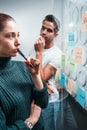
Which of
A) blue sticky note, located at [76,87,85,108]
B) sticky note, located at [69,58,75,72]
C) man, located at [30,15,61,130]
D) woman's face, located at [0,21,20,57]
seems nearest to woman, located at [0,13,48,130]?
woman's face, located at [0,21,20,57]

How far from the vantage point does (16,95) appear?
886 mm

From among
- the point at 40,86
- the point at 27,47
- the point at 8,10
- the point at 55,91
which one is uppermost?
the point at 8,10

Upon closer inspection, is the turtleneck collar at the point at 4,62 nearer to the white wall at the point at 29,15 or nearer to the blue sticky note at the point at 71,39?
the white wall at the point at 29,15

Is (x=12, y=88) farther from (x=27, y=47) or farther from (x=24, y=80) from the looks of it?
(x=27, y=47)

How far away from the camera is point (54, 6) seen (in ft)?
5.21

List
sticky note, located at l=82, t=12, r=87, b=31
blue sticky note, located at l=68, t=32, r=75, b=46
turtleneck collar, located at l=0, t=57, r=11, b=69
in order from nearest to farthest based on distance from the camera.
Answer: turtleneck collar, located at l=0, t=57, r=11, b=69 → sticky note, located at l=82, t=12, r=87, b=31 → blue sticky note, located at l=68, t=32, r=75, b=46

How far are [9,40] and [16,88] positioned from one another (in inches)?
8.3

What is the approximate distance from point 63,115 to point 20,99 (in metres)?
1.01

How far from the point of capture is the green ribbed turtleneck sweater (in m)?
0.85

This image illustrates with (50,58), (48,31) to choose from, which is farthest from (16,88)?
(48,31)

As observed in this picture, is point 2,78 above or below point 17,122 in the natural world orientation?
above

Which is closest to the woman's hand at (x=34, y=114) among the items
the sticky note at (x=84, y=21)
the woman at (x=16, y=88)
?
the woman at (x=16, y=88)

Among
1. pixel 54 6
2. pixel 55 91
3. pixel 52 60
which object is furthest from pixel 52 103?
pixel 54 6

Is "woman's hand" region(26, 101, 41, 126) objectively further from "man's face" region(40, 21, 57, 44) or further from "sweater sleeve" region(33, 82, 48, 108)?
"man's face" region(40, 21, 57, 44)
